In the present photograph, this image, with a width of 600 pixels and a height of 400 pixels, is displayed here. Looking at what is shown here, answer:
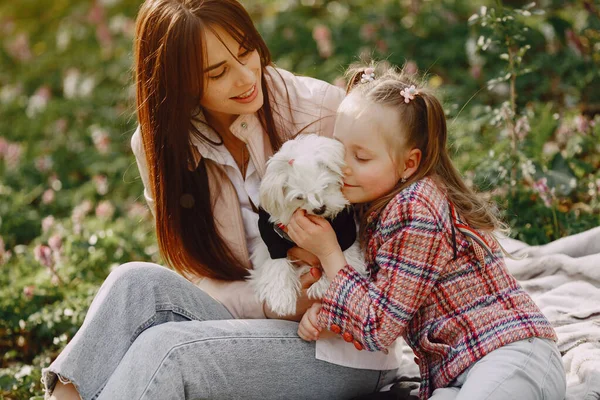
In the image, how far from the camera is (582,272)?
3.06 m

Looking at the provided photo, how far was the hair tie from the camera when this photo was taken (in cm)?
226

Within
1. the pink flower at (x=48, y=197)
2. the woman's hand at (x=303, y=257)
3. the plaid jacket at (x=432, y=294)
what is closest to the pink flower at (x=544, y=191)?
the plaid jacket at (x=432, y=294)

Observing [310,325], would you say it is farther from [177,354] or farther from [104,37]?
[104,37]

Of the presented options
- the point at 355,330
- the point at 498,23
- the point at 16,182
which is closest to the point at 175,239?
the point at 355,330

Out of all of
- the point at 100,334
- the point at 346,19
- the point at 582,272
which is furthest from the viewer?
the point at 346,19

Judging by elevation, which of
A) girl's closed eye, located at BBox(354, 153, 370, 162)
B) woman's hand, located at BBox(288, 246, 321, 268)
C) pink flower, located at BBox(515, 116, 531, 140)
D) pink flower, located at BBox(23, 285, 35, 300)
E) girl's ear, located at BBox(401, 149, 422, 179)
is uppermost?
girl's closed eye, located at BBox(354, 153, 370, 162)

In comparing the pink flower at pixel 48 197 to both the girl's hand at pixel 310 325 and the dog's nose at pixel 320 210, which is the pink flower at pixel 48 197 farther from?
the dog's nose at pixel 320 210

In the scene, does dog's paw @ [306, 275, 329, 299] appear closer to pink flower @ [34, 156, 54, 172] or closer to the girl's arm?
the girl's arm

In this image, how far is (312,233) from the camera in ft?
7.43

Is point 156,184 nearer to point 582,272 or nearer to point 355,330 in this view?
point 355,330

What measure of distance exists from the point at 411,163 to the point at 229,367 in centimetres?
89

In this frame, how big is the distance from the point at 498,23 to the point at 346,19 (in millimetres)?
3378

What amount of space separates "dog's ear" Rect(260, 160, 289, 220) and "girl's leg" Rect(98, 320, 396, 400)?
455 mm

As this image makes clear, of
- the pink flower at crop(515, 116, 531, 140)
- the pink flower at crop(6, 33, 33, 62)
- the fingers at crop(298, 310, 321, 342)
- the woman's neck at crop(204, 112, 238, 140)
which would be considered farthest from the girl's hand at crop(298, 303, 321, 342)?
the pink flower at crop(6, 33, 33, 62)
